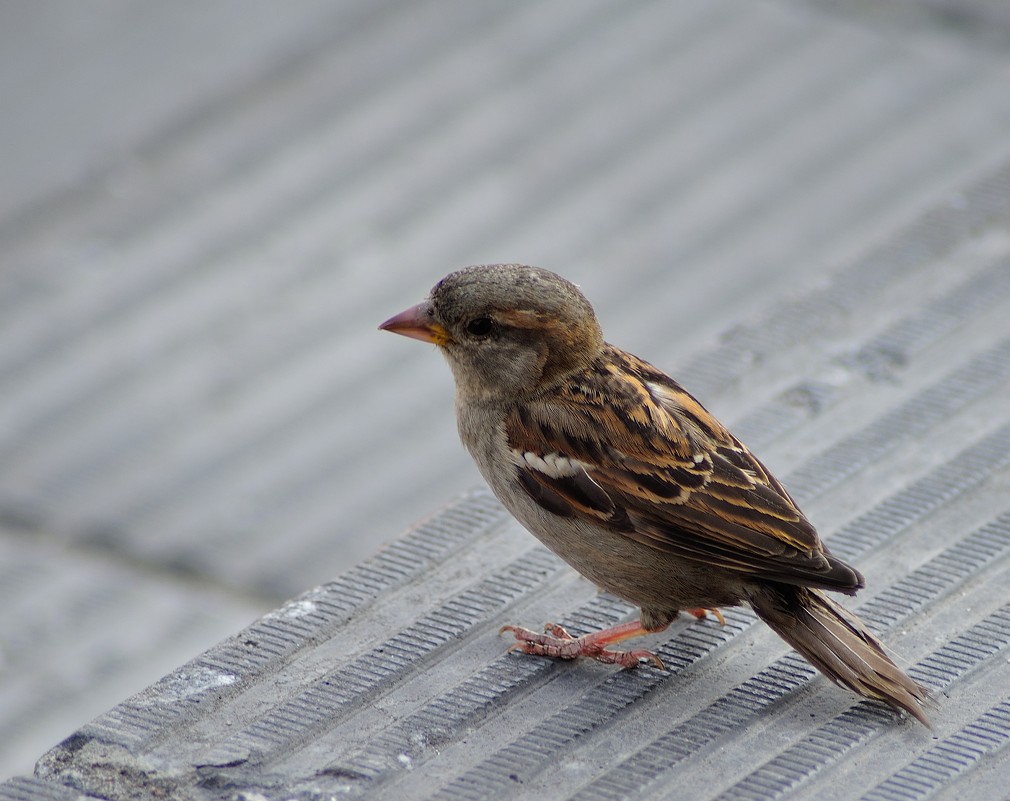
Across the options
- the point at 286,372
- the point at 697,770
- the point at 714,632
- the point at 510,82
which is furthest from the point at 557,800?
the point at 510,82

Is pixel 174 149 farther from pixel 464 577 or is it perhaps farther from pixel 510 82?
pixel 464 577

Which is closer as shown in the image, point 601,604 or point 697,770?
point 697,770

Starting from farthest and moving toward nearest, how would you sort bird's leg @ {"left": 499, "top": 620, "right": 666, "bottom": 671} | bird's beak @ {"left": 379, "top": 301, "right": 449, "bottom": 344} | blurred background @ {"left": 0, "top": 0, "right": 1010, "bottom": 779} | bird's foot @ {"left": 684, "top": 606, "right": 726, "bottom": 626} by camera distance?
blurred background @ {"left": 0, "top": 0, "right": 1010, "bottom": 779} < bird's beak @ {"left": 379, "top": 301, "right": 449, "bottom": 344} < bird's foot @ {"left": 684, "top": 606, "right": 726, "bottom": 626} < bird's leg @ {"left": 499, "top": 620, "right": 666, "bottom": 671}

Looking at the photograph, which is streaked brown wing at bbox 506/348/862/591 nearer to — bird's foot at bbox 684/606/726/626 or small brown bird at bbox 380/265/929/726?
small brown bird at bbox 380/265/929/726

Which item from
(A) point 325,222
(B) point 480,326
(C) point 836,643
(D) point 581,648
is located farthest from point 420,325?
(A) point 325,222

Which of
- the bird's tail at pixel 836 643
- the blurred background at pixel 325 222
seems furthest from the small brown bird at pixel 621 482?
the blurred background at pixel 325 222

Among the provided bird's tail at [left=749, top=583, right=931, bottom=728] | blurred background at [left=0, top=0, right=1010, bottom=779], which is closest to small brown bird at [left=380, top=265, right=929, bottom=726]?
bird's tail at [left=749, top=583, right=931, bottom=728]

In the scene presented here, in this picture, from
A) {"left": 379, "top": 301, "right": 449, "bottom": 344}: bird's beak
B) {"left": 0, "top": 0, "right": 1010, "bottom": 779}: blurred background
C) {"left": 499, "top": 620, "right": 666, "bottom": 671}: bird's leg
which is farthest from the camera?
{"left": 0, "top": 0, "right": 1010, "bottom": 779}: blurred background
